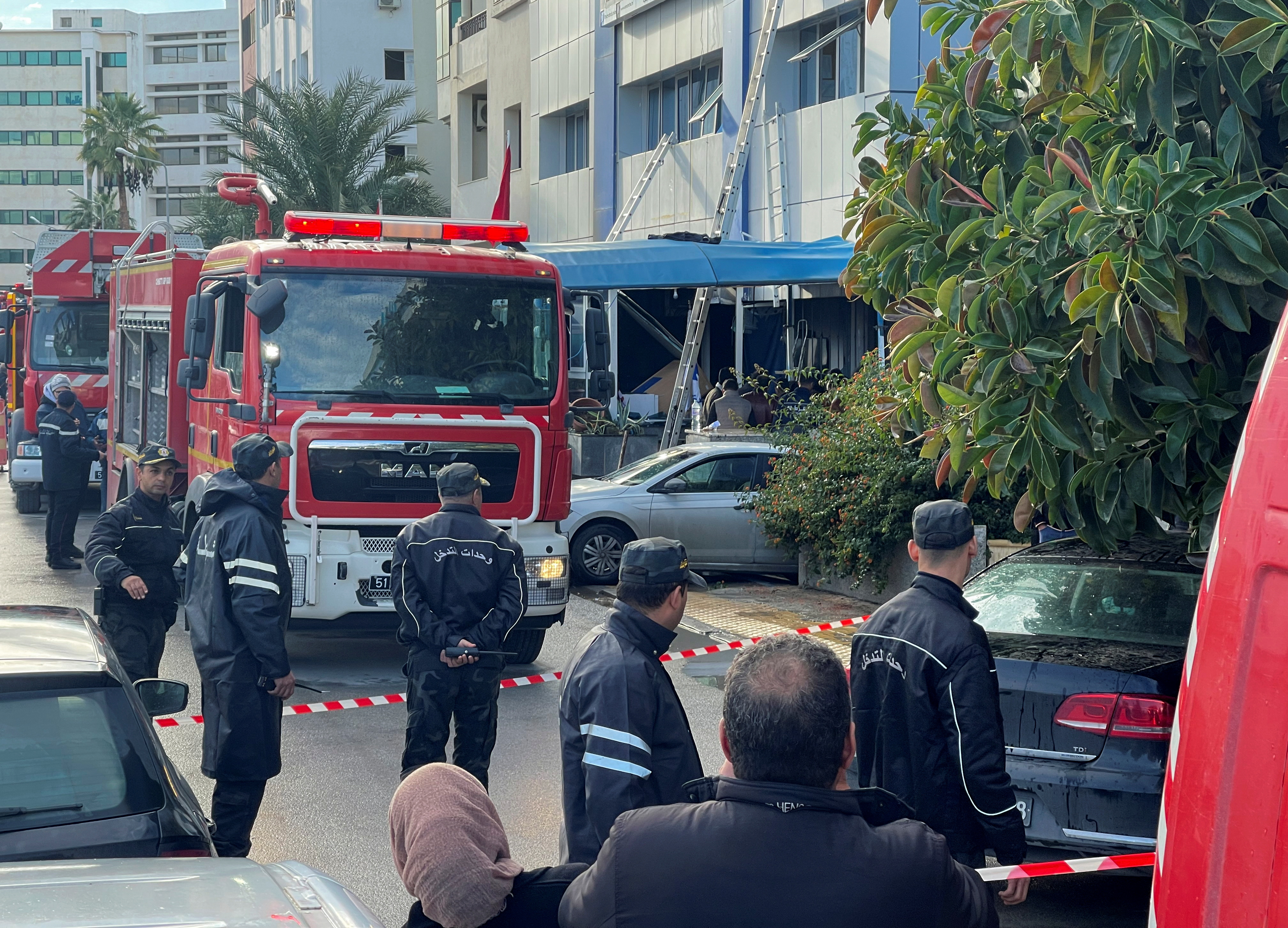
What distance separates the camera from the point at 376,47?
5019 cm

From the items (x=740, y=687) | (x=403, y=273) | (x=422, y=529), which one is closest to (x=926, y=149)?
(x=422, y=529)

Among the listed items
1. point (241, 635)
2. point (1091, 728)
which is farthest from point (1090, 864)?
point (241, 635)

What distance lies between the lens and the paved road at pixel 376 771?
5742 millimetres

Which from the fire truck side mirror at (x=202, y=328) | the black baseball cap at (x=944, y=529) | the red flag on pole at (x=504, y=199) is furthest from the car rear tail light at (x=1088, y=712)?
the red flag on pole at (x=504, y=199)

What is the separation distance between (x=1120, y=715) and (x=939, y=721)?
1.21m

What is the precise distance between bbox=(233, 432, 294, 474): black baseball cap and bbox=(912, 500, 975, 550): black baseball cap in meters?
2.93

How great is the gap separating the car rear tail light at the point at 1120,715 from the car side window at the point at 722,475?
8864 millimetres

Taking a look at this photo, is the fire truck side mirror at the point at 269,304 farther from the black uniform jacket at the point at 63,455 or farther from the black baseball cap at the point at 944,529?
the black uniform jacket at the point at 63,455

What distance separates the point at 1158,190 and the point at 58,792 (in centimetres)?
357

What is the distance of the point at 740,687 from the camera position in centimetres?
254

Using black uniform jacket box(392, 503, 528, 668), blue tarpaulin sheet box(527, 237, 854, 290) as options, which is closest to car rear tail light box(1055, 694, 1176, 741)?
black uniform jacket box(392, 503, 528, 668)

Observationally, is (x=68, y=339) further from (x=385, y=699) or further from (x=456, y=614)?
(x=456, y=614)

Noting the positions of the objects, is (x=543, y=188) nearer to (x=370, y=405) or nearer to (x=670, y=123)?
(x=670, y=123)

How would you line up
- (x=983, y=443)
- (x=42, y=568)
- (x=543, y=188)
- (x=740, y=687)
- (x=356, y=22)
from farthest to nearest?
(x=356, y=22) → (x=543, y=188) → (x=42, y=568) → (x=983, y=443) → (x=740, y=687)
